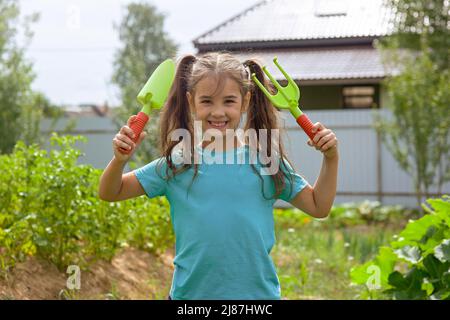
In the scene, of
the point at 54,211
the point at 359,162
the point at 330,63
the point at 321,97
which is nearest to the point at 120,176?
the point at 54,211

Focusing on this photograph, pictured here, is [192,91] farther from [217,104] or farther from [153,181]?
[153,181]

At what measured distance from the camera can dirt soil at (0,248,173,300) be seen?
13.4 ft

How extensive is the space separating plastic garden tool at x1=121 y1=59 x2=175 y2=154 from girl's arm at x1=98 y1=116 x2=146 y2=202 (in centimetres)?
2

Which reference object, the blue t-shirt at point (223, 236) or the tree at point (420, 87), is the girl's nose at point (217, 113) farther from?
the tree at point (420, 87)

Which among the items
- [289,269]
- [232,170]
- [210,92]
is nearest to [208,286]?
[232,170]

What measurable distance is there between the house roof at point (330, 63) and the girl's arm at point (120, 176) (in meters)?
12.4

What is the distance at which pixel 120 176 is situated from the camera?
2234 mm

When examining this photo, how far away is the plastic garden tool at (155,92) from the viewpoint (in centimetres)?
212

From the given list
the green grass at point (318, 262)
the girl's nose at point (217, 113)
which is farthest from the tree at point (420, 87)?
the girl's nose at point (217, 113)

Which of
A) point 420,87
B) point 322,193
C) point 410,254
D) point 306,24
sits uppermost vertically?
point 306,24

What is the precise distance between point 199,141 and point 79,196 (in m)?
2.11

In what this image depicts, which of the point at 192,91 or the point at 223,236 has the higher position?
the point at 192,91

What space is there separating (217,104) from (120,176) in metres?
0.34

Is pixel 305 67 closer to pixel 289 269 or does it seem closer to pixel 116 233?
pixel 289 269
